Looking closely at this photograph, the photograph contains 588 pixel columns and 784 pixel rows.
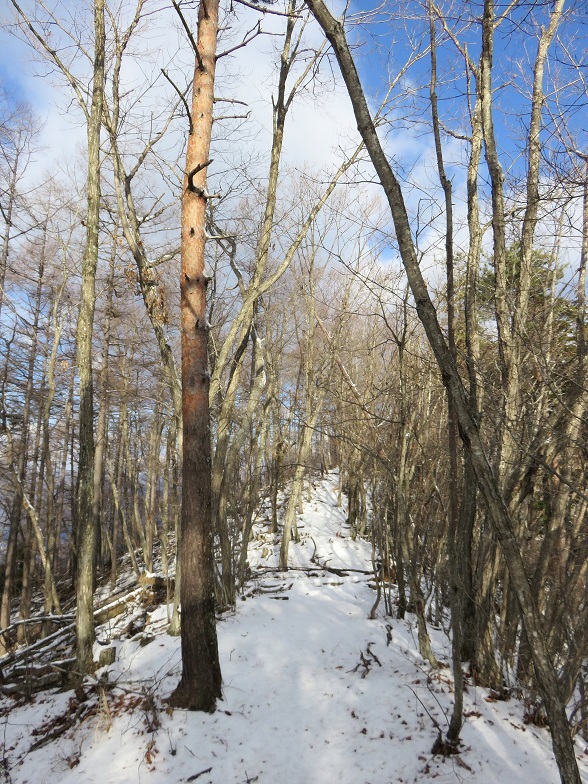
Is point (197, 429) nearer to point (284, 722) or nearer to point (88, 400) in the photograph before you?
point (88, 400)

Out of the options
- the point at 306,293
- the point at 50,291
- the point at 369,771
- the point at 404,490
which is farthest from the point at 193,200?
the point at 50,291

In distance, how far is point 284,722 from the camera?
3732mm

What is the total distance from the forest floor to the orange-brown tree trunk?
343 millimetres

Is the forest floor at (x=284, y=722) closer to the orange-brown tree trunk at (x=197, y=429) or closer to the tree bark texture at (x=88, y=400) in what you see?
the orange-brown tree trunk at (x=197, y=429)

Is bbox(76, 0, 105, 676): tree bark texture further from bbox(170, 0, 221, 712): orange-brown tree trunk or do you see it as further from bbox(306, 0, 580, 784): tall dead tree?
bbox(306, 0, 580, 784): tall dead tree

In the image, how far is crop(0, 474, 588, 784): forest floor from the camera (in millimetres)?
3102

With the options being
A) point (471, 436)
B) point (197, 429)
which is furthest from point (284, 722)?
point (471, 436)

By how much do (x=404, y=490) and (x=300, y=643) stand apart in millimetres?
2191

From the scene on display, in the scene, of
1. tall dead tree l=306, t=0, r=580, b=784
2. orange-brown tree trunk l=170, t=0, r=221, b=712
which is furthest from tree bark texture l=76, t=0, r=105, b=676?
tall dead tree l=306, t=0, r=580, b=784

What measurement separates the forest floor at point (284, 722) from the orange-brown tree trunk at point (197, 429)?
34 centimetres

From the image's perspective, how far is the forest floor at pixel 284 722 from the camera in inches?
122

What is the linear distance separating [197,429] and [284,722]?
103 inches

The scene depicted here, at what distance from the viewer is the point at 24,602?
10.0 m

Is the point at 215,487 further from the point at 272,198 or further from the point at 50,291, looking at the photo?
the point at 50,291
